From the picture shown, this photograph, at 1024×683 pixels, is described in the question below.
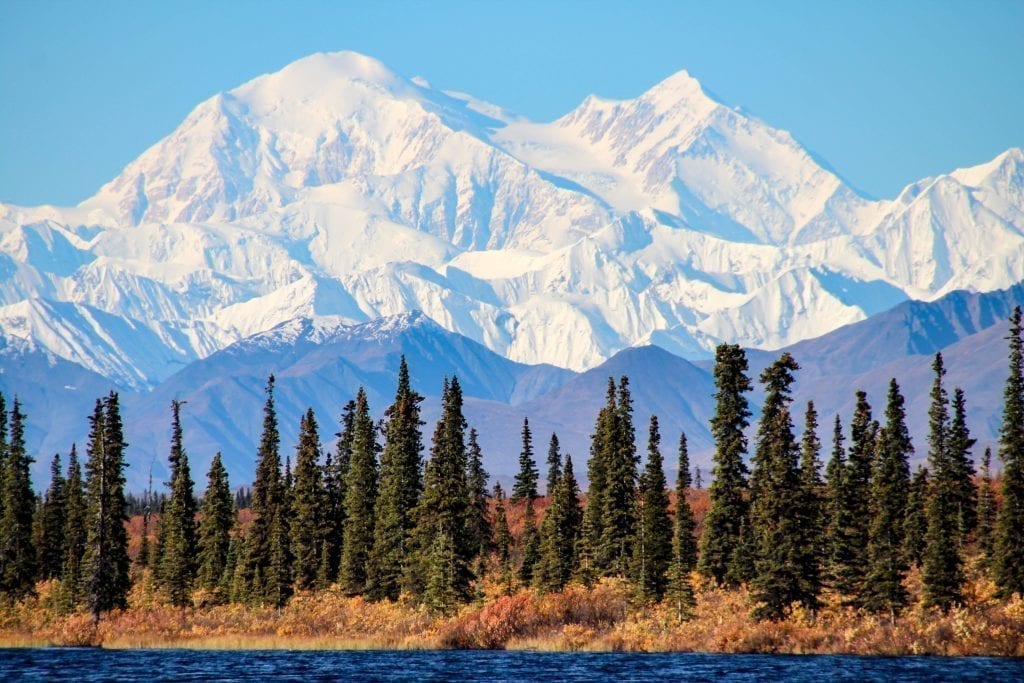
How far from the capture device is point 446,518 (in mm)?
105375

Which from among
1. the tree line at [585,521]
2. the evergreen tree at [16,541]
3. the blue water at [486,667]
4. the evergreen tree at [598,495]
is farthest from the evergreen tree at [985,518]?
the evergreen tree at [16,541]

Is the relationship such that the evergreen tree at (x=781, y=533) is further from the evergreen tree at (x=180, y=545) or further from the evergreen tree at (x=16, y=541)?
the evergreen tree at (x=16, y=541)

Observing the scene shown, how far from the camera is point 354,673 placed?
81.1 m

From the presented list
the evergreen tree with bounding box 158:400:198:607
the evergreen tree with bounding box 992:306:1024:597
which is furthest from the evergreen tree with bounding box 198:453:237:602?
the evergreen tree with bounding box 992:306:1024:597

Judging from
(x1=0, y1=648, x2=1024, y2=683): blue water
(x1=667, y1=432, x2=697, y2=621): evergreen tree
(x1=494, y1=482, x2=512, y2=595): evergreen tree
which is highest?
(x1=494, y1=482, x2=512, y2=595): evergreen tree

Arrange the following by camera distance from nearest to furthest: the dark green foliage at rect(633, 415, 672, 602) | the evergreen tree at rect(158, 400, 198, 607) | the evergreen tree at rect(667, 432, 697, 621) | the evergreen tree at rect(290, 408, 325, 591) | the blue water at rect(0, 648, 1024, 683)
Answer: the blue water at rect(0, 648, 1024, 683) → the evergreen tree at rect(667, 432, 697, 621) → the dark green foliage at rect(633, 415, 672, 602) → the evergreen tree at rect(158, 400, 198, 607) → the evergreen tree at rect(290, 408, 325, 591)

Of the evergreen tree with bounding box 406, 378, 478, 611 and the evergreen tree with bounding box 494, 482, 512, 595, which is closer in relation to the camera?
the evergreen tree with bounding box 406, 378, 478, 611

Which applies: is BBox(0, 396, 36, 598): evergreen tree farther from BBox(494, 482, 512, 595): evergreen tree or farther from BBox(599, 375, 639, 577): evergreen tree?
BBox(599, 375, 639, 577): evergreen tree

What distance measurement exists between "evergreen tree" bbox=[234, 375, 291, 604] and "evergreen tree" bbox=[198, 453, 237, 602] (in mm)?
2987

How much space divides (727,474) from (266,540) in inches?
1508

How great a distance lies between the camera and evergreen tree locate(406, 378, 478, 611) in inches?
4119

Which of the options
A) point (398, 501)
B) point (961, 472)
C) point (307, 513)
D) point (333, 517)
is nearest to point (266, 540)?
point (307, 513)

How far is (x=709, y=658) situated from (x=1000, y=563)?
18.9 meters

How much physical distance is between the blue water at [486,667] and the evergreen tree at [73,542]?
88.0 ft
